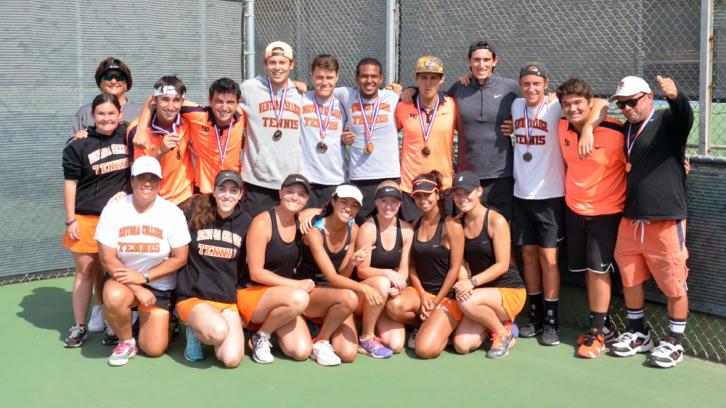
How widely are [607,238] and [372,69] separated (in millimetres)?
2079

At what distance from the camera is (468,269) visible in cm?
603

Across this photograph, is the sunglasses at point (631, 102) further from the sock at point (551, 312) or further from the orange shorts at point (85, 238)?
the orange shorts at point (85, 238)

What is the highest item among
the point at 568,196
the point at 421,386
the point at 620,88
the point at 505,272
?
the point at 620,88

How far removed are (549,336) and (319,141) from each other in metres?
2.23

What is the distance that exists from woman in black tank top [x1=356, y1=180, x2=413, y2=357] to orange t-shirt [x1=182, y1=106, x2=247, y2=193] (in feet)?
3.76

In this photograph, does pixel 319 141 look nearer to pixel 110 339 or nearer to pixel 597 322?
pixel 110 339

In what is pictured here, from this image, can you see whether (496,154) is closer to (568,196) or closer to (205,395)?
(568,196)

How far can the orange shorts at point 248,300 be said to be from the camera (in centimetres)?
571

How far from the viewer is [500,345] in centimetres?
576

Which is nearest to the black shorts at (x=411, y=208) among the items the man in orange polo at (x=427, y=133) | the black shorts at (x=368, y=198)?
the man in orange polo at (x=427, y=133)

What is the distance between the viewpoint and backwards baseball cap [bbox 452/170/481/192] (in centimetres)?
576

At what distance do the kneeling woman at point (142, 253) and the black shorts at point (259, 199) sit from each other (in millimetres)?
775

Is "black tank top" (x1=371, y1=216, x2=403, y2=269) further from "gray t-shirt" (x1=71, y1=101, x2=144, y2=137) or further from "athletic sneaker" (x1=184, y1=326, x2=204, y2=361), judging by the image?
"gray t-shirt" (x1=71, y1=101, x2=144, y2=137)

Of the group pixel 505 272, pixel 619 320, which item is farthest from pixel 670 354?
pixel 505 272
